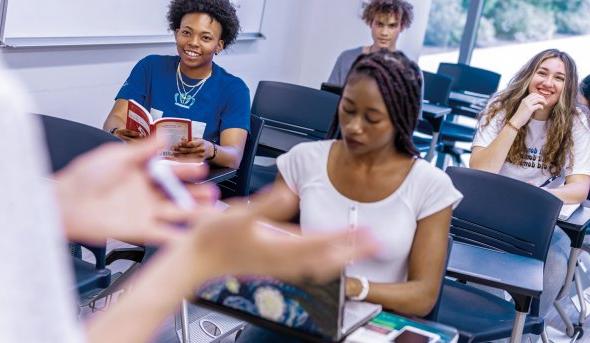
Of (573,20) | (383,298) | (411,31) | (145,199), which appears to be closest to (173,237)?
(145,199)

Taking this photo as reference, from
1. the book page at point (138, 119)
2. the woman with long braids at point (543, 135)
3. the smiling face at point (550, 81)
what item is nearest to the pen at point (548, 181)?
the woman with long braids at point (543, 135)

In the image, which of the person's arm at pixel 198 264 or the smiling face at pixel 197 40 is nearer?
the person's arm at pixel 198 264

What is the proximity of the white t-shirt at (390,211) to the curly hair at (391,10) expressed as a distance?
3060 millimetres

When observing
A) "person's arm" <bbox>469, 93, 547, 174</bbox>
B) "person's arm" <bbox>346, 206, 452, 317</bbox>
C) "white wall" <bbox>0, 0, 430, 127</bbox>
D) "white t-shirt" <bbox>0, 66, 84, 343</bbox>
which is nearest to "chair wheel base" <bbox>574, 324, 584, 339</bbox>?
"person's arm" <bbox>469, 93, 547, 174</bbox>

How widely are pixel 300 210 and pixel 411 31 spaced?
195 inches

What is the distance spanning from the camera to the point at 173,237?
1.97 feet

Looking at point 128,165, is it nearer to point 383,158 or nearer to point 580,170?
point 383,158

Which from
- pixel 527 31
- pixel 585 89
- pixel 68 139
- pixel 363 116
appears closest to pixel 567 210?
pixel 585 89

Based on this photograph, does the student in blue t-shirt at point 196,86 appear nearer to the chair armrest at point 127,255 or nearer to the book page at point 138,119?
the book page at point 138,119

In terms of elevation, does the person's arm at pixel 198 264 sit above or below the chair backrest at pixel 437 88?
above

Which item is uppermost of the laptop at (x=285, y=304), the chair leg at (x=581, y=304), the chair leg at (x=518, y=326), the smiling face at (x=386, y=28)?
the smiling face at (x=386, y=28)

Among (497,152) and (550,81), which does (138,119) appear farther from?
(550,81)

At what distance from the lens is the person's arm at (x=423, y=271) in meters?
2.14

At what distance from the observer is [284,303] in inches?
63.9
